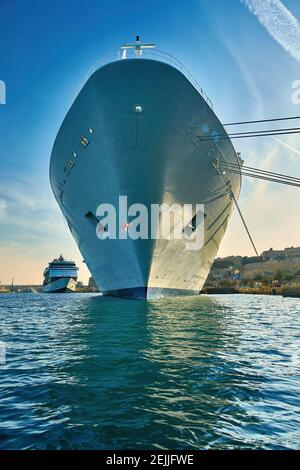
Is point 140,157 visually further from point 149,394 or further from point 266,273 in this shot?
point 266,273

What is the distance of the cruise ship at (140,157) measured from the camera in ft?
46.3

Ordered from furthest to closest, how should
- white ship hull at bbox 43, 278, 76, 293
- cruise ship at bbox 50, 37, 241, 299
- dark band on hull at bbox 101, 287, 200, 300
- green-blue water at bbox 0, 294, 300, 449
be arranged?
A: 1. white ship hull at bbox 43, 278, 76, 293
2. dark band on hull at bbox 101, 287, 200, 300
3. cruise ship at bbox 50, 37, 241, 299
4. green-blue water at bbox 0, 294, 300, 449

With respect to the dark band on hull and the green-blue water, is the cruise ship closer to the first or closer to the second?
the dark band on hull

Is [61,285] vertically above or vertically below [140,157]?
below

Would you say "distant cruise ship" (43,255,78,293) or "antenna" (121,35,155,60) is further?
"distant cruise ship" (43,255,78,293)

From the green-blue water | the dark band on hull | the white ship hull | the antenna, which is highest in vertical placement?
the antenna

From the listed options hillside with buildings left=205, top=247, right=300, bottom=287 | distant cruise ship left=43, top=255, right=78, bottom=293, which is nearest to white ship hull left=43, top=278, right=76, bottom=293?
distant cruise ship left=43, top=255, right=78, bottom=293

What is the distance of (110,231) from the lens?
16531mm

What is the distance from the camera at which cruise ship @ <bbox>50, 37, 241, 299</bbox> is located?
555 inches

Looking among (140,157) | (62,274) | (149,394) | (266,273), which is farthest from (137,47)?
(266,273)

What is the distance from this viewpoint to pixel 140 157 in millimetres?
14867

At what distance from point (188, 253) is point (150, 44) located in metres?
11.3

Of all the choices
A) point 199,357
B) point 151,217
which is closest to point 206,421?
point 199,357
